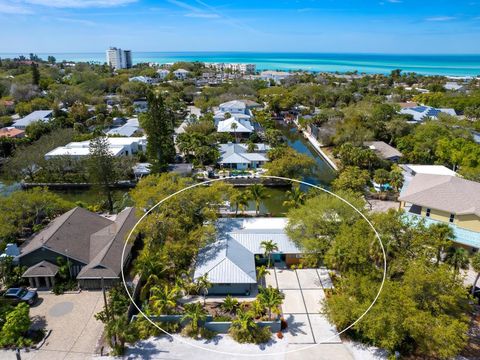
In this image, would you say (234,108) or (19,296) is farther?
(234,108)

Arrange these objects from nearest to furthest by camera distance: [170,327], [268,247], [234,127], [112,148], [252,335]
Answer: [252,335]
[170,327]
[268,247]
[112,148]
[234,127]

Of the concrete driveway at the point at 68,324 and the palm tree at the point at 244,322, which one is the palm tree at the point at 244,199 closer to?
the palm tree at the point at 244,322

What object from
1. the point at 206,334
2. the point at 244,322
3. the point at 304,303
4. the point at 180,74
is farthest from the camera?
the point at 180,74

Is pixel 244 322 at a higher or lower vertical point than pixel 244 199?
lower

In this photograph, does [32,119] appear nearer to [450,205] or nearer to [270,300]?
[270,300]

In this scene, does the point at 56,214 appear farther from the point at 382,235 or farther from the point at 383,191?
the point at 383,191

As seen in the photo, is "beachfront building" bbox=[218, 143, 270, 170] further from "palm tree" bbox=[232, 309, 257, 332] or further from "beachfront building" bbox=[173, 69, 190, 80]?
"beachfront building" bbox=[173, 69, 190, 80]

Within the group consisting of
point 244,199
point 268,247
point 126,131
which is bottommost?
point 268,247

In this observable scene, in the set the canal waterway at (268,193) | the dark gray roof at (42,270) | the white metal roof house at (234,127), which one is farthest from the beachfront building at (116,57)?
the dark gray roof at (42,270)

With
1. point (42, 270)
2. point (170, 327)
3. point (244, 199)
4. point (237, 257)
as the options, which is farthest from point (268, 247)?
point (42, 270)
